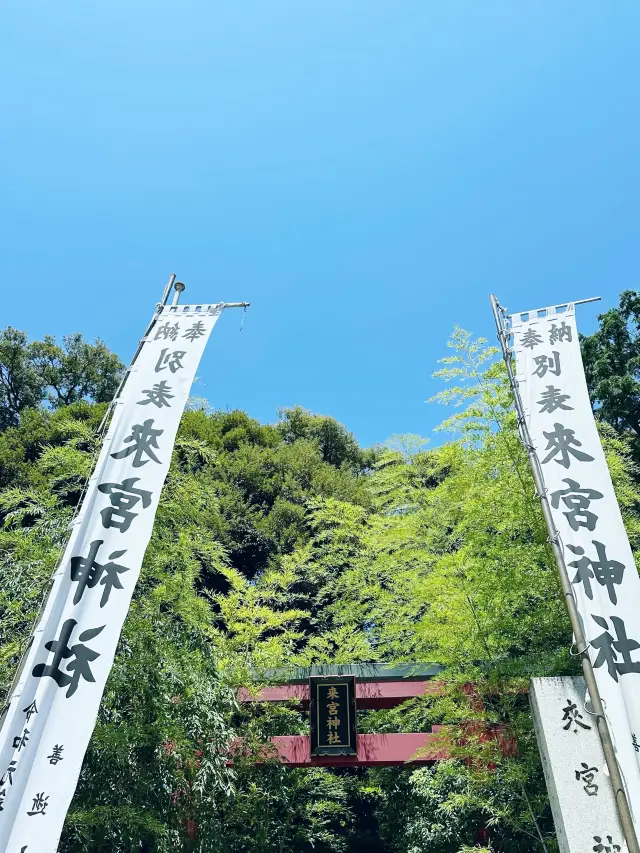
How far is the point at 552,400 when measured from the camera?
429 centimetres

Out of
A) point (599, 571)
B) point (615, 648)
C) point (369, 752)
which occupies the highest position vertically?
point (599, 571)

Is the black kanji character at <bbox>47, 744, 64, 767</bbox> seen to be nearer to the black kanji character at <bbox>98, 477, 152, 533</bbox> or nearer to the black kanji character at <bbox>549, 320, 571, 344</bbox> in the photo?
the black kanji character at <bbox>98, 477, 152, 533</bbox>

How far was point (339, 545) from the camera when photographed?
1080cm

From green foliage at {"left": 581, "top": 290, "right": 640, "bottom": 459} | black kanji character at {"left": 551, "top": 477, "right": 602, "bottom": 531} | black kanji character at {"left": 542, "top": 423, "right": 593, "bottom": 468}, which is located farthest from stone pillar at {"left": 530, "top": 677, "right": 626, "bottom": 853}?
green foliage at {"left": 581, "top": 290, "right": 640, "bottom": 459}

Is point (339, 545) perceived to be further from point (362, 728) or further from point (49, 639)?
point (49, 639)

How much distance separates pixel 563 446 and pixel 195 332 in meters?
3.07

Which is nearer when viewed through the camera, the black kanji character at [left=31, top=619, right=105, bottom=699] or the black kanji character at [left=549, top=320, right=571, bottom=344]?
the black kanji character at [left=31, top=619, right=105, bottom=699]

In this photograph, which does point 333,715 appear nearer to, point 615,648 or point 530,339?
point 615,648

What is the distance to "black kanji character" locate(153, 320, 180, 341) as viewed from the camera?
4.86m

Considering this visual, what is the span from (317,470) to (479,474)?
10567 millimetres

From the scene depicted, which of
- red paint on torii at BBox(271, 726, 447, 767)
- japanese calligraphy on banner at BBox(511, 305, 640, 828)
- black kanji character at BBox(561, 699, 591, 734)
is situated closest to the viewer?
japanese calligraphy on banner at BBox(511, 305, 640, 828)

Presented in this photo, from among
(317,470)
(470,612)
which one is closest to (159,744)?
(470,612)

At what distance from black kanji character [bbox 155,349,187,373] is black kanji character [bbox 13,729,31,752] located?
2.63 meters

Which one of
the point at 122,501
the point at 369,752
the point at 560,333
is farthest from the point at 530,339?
the point at 369,752
